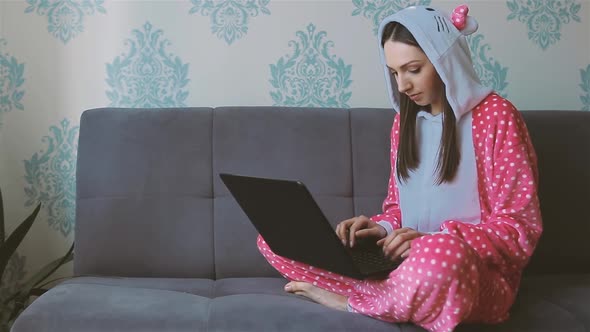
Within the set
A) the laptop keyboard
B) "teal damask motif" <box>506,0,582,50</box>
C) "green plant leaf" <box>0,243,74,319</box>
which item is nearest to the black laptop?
the laptop keyboard

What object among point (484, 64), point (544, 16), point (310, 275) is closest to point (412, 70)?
point (310, 275)

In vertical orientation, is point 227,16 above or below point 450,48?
above

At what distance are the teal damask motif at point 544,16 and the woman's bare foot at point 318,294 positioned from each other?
3.85 ft

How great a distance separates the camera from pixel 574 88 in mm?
2268

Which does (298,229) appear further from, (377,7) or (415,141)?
(377,7)

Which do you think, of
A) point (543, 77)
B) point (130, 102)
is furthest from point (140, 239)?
point (543, 77)

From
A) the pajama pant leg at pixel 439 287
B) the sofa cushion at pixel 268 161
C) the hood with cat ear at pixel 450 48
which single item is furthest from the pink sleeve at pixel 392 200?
the pajama pant leg at pixel 439 287

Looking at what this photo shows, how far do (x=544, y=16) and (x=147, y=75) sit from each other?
126 cm

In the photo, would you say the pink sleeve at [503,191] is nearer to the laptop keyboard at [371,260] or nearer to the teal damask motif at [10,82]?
the laptop keyboard at [371,260]

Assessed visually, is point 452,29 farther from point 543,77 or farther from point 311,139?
point 543,77

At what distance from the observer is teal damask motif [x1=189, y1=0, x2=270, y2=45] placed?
2.11 meters

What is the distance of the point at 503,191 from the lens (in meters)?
1.47

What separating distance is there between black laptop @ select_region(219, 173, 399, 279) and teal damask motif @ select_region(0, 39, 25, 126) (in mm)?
935

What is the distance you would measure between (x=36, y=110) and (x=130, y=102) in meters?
0.28
